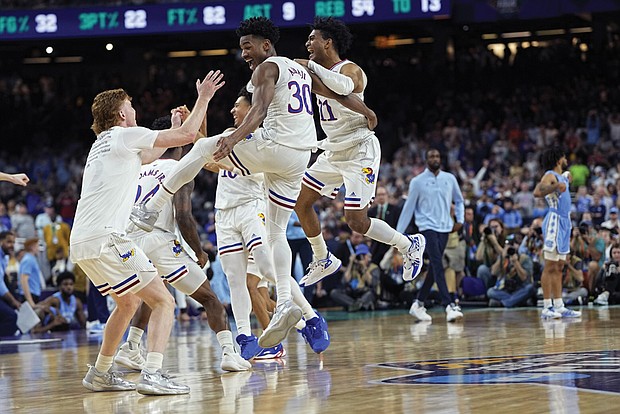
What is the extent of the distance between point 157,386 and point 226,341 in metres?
1.35

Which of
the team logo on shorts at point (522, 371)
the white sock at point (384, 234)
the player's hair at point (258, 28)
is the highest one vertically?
the player's hair at point (258, 28)

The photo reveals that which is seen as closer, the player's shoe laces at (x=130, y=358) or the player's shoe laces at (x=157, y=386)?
the player's shoe laces at (x=157, y=386)

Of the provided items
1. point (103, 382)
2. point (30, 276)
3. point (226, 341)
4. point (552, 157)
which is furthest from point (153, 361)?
point (30, 276)

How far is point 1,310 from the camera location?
42.7ft

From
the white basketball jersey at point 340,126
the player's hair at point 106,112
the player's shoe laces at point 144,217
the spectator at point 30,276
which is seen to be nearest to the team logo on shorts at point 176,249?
the player's shoe laces at point 144,217

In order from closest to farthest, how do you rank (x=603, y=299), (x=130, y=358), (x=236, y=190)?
(x=130, y=358)
(x=236, y=190)
(x=603, y=299)

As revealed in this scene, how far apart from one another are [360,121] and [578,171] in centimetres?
1132

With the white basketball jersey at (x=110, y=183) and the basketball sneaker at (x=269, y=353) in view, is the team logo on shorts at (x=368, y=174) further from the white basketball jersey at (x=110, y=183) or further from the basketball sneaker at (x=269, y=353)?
the white basketball jersey at (x=110, y=183)

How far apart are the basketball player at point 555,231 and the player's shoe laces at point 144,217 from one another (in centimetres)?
527

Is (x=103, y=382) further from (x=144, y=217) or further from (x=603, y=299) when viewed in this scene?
(x=603, y=299)

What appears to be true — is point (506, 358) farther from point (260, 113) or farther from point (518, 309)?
point (518, 309)

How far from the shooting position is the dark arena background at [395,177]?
588 cm

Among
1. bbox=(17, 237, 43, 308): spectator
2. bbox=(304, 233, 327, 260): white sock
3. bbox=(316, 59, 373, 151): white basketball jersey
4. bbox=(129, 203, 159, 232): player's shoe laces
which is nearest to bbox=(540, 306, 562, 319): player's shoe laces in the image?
bbox=(304, 233, 327, 260): white sock

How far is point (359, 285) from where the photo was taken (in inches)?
590
